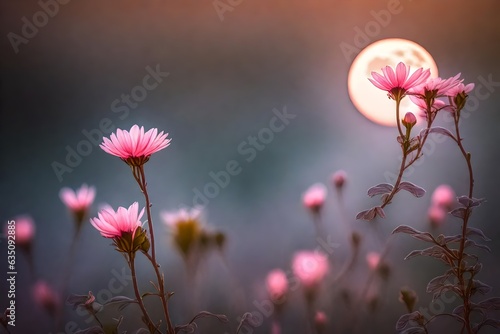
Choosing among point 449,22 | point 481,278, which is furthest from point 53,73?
point 481,278

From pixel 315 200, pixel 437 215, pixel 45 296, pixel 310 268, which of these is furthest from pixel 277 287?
pixel 45 296

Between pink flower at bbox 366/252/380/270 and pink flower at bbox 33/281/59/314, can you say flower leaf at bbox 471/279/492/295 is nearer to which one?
pink flower at bbox 366/252/380/270

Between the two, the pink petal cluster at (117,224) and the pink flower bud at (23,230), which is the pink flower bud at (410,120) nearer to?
the pink petal cluster at (117,224)

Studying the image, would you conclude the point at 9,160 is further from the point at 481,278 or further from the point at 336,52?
the point at 481,278

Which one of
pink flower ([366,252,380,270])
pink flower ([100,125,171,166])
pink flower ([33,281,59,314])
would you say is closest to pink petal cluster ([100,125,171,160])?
pink flower ([100,125,171,166])

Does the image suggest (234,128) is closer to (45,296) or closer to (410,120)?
(45,296)
